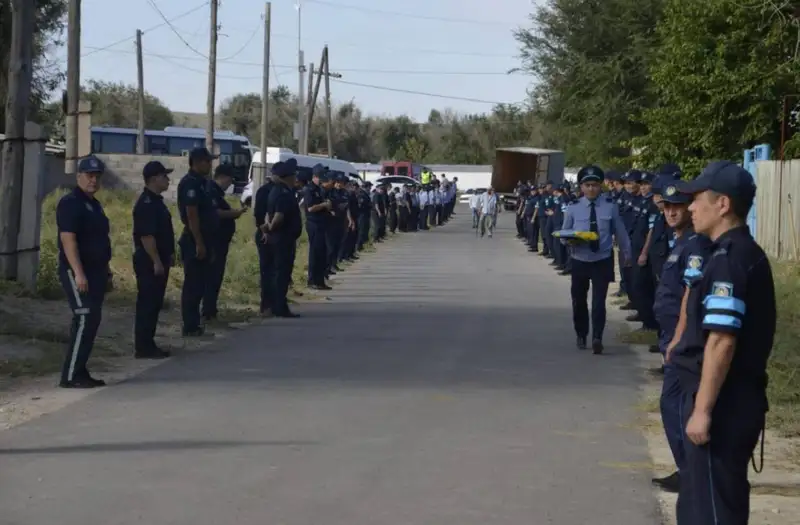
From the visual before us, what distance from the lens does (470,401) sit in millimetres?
11203

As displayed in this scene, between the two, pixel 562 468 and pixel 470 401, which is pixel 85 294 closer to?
pixel 470 401

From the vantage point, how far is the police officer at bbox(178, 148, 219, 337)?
14.9m

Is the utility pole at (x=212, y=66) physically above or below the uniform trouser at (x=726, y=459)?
above

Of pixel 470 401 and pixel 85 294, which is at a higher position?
pixel 85 294

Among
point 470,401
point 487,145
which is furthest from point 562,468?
point 487,145

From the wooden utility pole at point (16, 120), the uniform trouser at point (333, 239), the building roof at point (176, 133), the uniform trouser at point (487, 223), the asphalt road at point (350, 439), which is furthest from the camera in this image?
the building roof at point (176, 133)

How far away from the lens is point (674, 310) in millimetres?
8336

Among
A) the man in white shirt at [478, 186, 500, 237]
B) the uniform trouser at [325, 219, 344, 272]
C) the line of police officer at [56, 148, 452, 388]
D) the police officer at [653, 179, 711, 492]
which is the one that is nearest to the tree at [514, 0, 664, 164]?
the man in white shirt at [478, 186, 500, 237]

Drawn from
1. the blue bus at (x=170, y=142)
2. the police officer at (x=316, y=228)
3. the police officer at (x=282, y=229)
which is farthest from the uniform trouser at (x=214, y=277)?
the blue bus at (x=170, y=142)

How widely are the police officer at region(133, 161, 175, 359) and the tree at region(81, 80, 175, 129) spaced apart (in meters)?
89.4

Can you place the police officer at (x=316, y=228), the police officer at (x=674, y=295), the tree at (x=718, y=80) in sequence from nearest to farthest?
the police officer at (x=674, y=295) → the police officer at (x=316, y=228) → the tree at (x=718, y=80)

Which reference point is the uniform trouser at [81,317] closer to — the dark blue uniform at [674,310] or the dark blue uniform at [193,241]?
the dark blue uniform at [193,241]

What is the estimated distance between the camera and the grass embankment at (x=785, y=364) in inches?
409

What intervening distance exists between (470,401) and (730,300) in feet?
19.8
